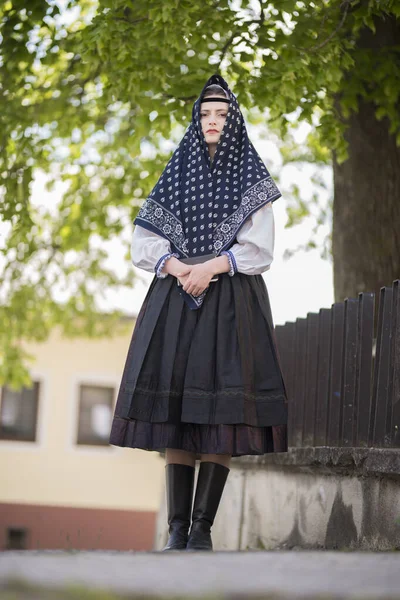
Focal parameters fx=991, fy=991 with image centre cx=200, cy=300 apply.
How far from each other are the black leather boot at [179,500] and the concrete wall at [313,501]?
0.86 m

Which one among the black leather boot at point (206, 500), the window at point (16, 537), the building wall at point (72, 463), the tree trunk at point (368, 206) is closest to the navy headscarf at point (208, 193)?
the black leather boot at point (206, 500)

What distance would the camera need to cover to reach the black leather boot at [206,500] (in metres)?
4.27

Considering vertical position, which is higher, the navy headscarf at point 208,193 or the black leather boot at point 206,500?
the navy headscarf at point 208,193

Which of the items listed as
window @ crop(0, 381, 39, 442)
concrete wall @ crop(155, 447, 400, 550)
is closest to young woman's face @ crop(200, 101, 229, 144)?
concrete wall @ crop(155, 447, 400, 550)

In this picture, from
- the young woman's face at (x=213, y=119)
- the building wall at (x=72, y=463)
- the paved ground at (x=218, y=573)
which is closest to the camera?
the paved ground at (x=218, y=573)

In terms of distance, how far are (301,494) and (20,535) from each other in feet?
54.0

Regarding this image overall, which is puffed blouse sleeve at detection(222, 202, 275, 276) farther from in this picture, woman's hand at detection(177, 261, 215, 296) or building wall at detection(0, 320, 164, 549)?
building wall at detection(0, 320, 164, 549)

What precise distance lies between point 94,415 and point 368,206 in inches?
624

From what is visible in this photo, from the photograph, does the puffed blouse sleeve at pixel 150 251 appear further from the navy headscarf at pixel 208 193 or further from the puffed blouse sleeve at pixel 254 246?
the puffed blouse sleeve at pixel 254 246

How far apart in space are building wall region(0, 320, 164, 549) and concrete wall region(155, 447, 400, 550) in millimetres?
14935

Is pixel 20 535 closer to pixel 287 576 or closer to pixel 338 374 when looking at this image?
pixel 338 374

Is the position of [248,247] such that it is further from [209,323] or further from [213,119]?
[213,119]

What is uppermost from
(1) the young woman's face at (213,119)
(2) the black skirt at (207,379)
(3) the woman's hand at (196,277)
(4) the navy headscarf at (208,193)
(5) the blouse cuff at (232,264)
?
(1) the young woman's face at (213,119)

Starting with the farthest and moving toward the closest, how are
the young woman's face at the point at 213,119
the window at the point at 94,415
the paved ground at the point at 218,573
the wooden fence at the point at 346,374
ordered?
the window at the point at 94,415
the wooden fence at the point at 346,374
the young woman's face at the point at 213,119
the paved ground at the point at 218,573
